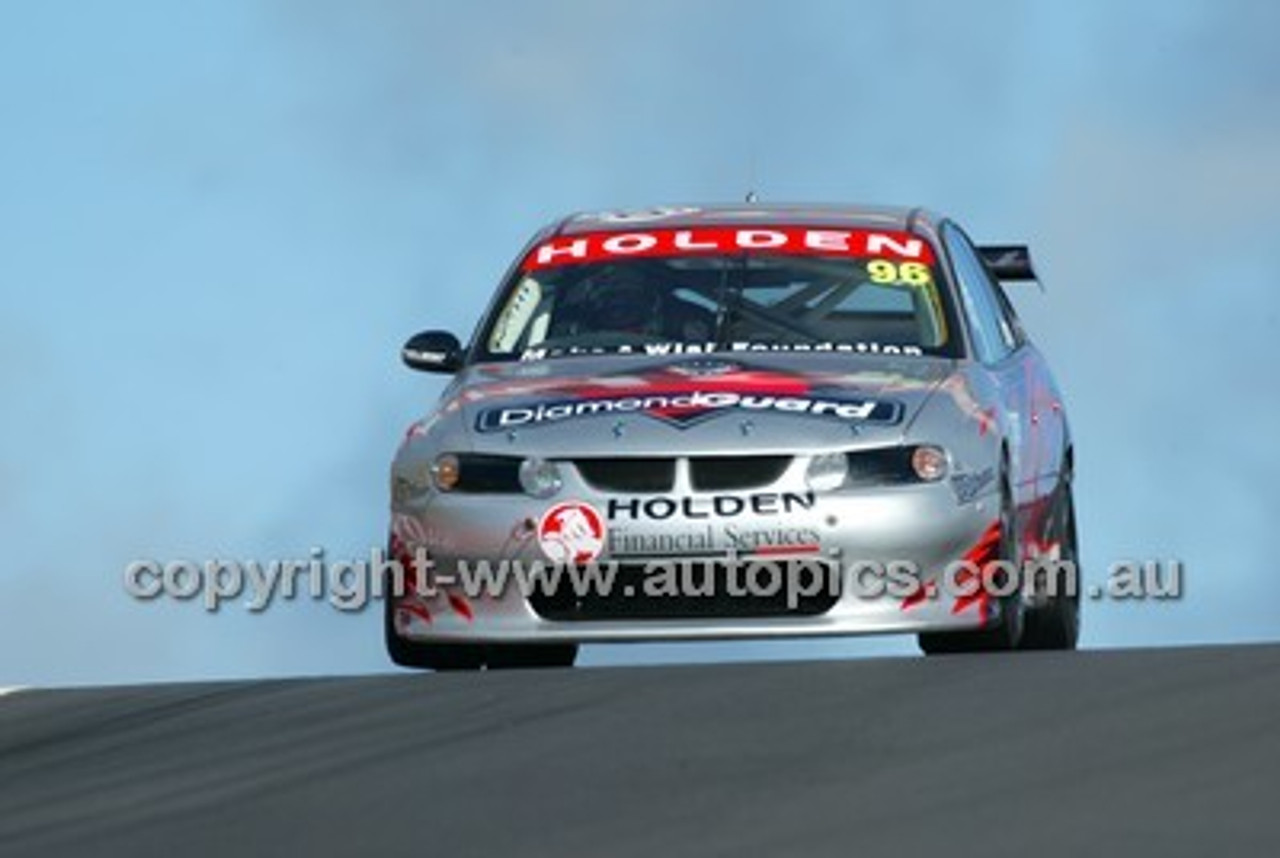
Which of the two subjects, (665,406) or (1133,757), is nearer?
(1133,757)

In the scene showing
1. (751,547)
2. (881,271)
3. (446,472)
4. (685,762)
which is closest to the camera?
(685,762)

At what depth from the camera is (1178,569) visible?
11922mm

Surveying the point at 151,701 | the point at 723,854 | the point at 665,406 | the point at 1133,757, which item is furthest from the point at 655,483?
the point at 723,854

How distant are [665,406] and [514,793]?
3639 mm

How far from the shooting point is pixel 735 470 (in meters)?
11.0

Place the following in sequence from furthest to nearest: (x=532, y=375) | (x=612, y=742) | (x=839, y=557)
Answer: (x=532, y=375)
(x=839, y=557)
(x=612, y=742)

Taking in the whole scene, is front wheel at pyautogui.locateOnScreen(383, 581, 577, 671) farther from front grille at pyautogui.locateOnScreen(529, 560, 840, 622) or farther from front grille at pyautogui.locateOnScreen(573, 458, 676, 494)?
front grille at pyautogui.locateOnScreen(573, 458, 676, 494)

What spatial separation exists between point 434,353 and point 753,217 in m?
1.21

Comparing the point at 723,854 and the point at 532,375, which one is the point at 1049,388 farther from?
the point at 723,854

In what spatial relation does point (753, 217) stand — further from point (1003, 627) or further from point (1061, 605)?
point (1003, 627)

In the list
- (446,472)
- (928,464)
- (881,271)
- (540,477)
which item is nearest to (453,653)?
(446,472)

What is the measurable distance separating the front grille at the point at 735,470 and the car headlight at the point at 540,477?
Answer: 379mm

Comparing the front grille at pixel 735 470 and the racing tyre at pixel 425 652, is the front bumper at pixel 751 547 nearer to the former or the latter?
the front grille at pixel 735 470

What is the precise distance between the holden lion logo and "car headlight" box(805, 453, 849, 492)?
61 centimetres
